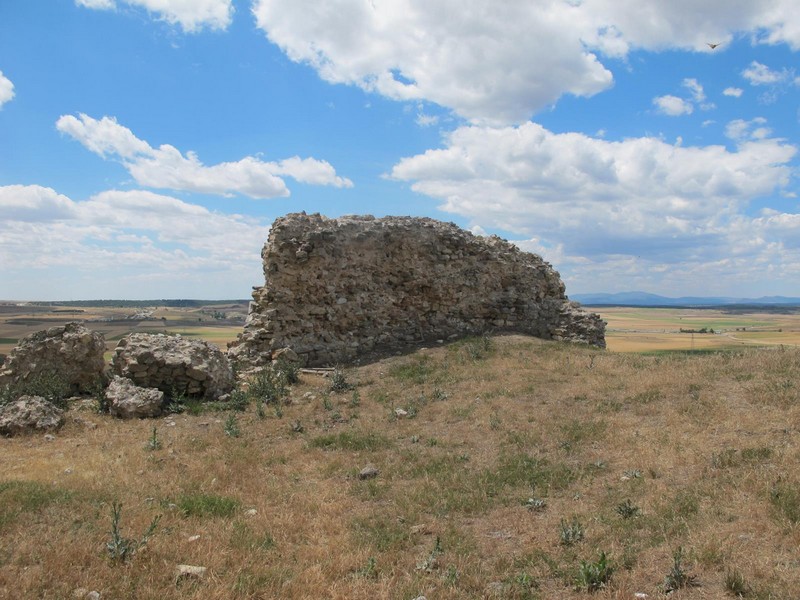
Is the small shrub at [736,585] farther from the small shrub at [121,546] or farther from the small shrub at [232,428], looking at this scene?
the small shrub at [232,428]

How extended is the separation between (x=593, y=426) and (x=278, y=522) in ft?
17.3

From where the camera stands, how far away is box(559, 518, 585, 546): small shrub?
180 inches

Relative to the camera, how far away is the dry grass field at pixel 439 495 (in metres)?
3.96

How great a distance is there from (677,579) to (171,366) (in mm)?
9977

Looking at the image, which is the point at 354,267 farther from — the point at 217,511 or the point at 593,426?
the point at 217,511

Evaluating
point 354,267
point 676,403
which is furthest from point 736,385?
point 354,267

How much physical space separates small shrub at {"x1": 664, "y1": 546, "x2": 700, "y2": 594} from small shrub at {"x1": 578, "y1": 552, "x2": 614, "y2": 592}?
41cm

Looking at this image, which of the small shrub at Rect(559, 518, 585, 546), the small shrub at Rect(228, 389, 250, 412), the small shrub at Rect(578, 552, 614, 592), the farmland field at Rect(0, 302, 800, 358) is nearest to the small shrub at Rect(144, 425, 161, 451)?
the small shrub at Rect(228, 389, 250, 412)

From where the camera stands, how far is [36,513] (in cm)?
511

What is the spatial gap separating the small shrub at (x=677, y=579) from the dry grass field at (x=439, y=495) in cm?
2

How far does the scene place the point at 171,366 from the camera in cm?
1069

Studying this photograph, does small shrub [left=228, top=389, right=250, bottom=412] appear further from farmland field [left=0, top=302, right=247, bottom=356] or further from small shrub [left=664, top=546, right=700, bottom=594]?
small shrub [left=664, top=546, right=700, bottom=594]

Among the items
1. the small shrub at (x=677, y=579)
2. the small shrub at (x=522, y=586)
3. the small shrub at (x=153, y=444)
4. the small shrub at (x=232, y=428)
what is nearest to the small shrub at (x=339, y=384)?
the small shrub at (x=232, y=428)

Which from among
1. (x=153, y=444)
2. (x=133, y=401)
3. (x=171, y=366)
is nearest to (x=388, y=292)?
(x=171, y=366)
